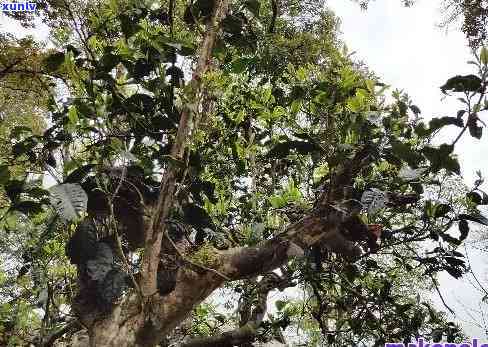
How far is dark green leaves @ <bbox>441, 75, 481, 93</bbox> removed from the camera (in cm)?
178

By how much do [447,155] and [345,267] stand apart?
134 centimetres

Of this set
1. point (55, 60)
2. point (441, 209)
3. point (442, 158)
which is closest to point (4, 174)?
point (55, 60)

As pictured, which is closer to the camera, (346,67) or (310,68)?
(346,67)

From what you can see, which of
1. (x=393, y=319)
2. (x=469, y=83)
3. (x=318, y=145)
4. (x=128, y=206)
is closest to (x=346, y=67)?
(x=318, y=145)

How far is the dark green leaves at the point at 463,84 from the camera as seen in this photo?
5.85 ft

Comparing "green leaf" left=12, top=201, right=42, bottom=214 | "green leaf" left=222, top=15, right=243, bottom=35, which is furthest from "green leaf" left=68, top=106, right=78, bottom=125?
"green leaf" left=222, top=15, right=243, bottom=35

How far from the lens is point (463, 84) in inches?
71.0

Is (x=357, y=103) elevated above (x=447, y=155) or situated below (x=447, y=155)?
above

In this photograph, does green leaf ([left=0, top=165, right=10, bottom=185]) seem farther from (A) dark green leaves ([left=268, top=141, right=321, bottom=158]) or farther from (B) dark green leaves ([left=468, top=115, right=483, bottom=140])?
(B) dark green leaves ([left=468, top=115, right=483, bottom=140])

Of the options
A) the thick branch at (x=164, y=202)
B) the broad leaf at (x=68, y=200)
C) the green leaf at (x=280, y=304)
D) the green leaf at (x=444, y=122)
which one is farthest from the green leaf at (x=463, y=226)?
the broad leaf at (x=68, y=200)

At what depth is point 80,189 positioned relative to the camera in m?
1.85

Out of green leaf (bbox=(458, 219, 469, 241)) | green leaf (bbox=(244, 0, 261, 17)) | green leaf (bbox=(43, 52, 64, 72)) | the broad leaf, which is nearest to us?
the broad leaf

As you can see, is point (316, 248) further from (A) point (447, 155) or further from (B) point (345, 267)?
(A) point (447, 155)

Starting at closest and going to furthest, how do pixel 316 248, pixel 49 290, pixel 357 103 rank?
1. pixel 357 103
2. pixel 316 248
3. pixel 49 290
